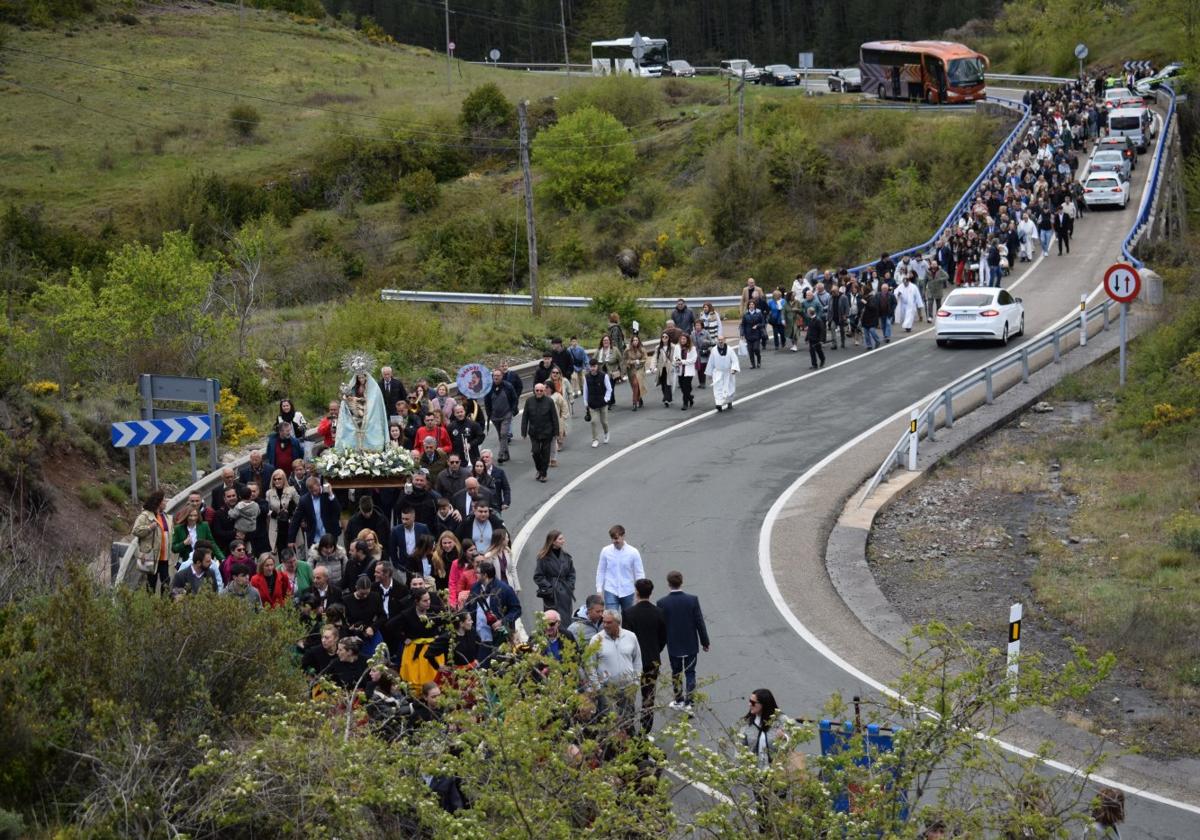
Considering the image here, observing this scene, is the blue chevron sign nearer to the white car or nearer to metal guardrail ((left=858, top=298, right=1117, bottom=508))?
metal guardrail ((left=858, top=298, right=1117, bottom=508))

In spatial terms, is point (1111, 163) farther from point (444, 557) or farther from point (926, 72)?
point (444, 557)

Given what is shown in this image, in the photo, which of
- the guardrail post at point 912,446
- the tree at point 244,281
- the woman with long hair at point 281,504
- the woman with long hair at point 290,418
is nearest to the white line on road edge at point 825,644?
the guardrail post at point 912,446

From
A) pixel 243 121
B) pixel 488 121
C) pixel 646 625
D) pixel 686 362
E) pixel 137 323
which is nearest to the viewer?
pixel 646 625

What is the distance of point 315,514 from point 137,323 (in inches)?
506

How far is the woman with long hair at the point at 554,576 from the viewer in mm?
14461

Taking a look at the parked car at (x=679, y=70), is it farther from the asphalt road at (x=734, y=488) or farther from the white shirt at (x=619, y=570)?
the white shirt at (x=619, y=570)

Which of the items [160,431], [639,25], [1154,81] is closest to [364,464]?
[160,431]

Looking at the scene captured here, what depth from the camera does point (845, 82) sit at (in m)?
78.7

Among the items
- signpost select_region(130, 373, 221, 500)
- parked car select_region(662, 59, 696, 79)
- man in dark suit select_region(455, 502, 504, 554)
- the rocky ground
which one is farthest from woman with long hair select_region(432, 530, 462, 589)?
parked car select_region(662, 59, 696, 79)

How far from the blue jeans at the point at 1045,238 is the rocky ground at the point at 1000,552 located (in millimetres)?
17534

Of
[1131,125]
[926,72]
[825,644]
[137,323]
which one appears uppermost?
[926,72]

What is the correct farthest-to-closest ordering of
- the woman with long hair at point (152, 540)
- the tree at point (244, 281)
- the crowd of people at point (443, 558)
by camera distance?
the tree at point (244, 281) < the woman with long hair at point (152, 540) < the crowd of people at point (443, 558)

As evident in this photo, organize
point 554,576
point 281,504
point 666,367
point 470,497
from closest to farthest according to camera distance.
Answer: point 554,576 < point 470,497 < point 281,504 < point 666,367

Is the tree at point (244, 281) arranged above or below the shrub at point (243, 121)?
below
